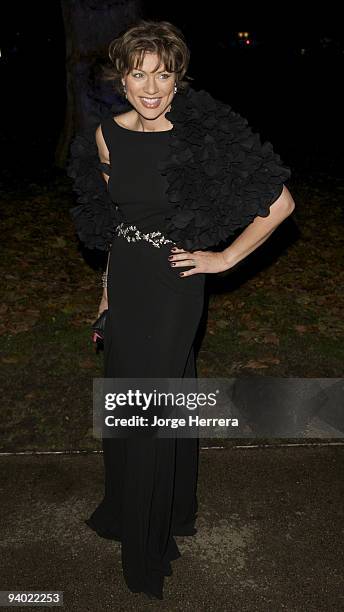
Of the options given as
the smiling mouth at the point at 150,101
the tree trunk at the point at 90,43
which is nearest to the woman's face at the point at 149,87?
the smiling mouth at the point at 150,101

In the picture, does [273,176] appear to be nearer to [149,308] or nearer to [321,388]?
[149,308]

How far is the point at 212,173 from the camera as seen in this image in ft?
11.6

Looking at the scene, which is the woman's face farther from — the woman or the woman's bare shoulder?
the woman's bare shoulder

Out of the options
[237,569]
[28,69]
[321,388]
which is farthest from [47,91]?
[237,569]

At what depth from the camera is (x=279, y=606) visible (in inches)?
152

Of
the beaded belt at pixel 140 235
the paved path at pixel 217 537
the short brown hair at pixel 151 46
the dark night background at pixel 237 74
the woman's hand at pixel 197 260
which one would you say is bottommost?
the dark night background at pixel 237 74

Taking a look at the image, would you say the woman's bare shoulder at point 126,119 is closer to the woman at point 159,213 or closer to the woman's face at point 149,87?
the woman at point 159,213

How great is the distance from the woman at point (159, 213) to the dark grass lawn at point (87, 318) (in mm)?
1692

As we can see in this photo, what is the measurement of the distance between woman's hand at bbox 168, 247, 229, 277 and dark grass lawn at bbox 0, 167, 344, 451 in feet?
7.40

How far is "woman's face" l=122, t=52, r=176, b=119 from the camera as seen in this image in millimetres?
3357

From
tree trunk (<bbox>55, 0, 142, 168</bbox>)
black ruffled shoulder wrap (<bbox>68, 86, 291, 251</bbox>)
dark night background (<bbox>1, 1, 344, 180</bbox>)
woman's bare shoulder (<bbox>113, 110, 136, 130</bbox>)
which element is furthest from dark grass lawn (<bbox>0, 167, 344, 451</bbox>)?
dark night background (<bbox>1, 1, 344, 180</bbox>)

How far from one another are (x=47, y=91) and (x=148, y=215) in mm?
29523

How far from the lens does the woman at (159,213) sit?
3.45m

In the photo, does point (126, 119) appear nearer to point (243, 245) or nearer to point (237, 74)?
point (243, 245)
